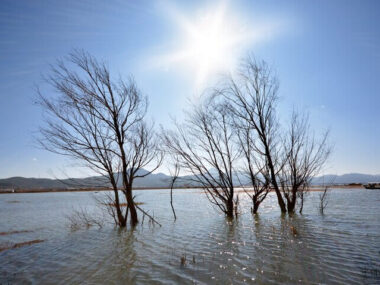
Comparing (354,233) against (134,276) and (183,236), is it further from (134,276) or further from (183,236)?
(134,276)

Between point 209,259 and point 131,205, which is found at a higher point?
point 131,205

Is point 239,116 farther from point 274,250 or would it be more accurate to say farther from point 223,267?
point 223,267

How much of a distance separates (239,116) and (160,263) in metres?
10.1

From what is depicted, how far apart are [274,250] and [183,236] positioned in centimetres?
436

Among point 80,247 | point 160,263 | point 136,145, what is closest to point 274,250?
point 160,263

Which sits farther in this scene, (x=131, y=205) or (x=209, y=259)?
(x=131, y=205)

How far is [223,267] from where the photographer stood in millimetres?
5434

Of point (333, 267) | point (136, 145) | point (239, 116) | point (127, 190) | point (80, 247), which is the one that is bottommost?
point (80, 247)

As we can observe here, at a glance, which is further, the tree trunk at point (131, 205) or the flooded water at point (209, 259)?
the tree trunk at point (131, 205)

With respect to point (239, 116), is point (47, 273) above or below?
below

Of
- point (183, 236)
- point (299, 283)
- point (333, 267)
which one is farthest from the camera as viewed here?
point (183, 236)

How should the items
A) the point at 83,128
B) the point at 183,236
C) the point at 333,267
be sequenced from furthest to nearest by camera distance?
the point at 83,128
the point at 183,236
the point at 333,267

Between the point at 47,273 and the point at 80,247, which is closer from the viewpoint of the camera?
the point at 47,273

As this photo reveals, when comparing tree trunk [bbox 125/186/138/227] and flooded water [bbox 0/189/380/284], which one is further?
tree trunk [bbox 125/186/138/227]
